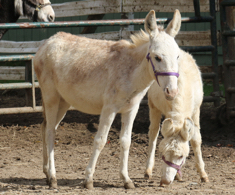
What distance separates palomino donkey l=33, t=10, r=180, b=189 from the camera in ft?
12.1

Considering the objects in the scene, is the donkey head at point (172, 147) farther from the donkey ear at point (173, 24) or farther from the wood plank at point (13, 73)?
the wood plank at point (13, 73)

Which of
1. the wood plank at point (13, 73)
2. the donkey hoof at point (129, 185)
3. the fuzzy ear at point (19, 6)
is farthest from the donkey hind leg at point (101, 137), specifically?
the wood plank at point (13, 73)

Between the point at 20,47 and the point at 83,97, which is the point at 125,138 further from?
the point at 20,47

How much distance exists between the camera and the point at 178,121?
12.8ft

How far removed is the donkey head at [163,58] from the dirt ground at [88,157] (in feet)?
4.31

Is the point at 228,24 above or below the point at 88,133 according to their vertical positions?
above

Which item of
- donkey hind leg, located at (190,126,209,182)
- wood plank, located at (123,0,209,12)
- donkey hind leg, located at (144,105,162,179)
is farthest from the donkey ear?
wood plank, located at (123,0,209,12)

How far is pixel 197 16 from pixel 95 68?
11.6 feet

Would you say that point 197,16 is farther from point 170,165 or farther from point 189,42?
point 170,165

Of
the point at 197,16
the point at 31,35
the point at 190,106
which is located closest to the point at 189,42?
the point at 197,16

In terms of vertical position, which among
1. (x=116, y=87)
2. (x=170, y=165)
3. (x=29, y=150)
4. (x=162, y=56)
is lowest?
(x=29, y=150)

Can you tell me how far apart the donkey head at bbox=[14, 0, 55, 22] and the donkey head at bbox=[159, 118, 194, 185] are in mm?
3710

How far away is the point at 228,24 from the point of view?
697 cm

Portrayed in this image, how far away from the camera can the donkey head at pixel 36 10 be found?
256 inches
